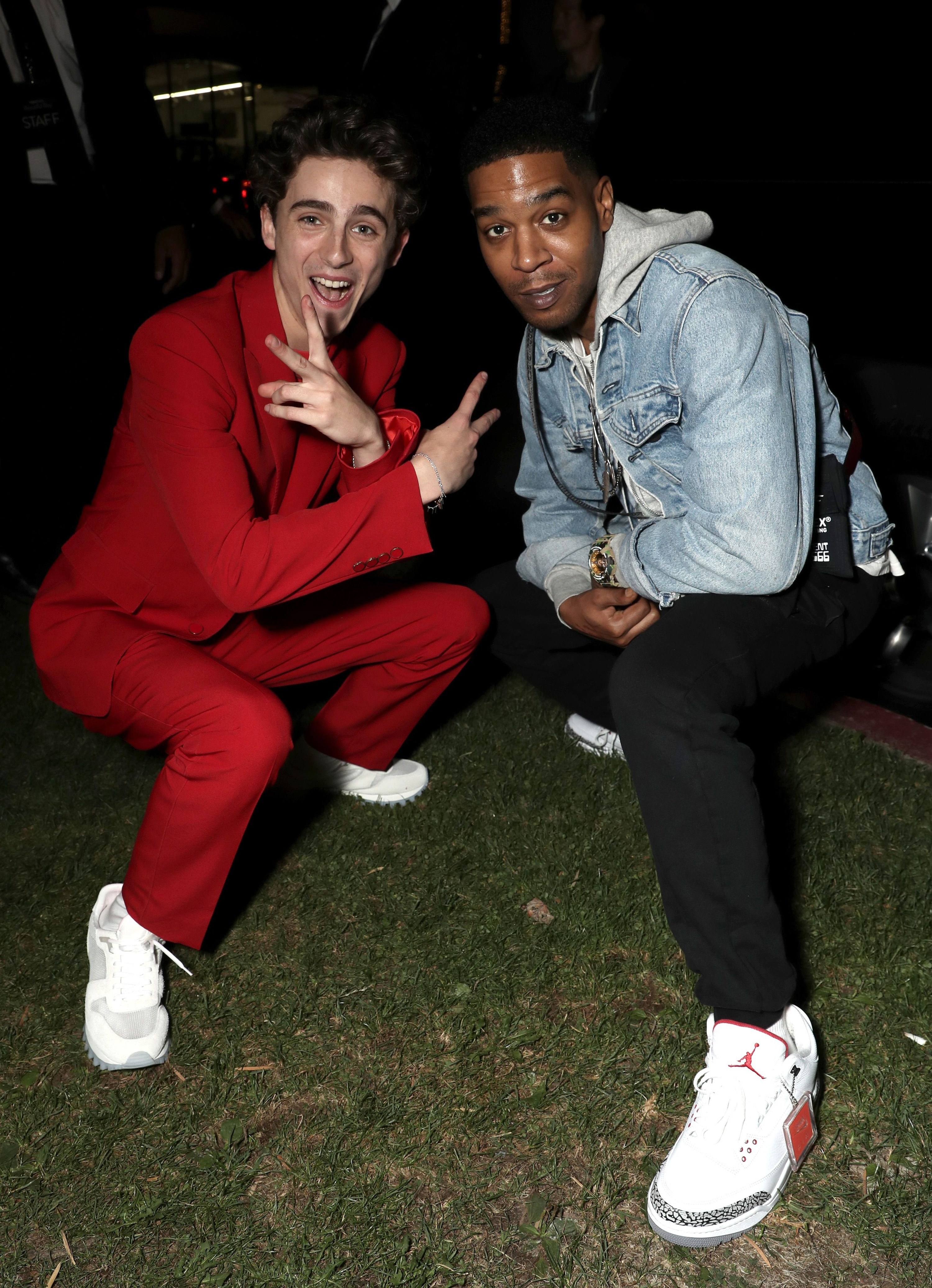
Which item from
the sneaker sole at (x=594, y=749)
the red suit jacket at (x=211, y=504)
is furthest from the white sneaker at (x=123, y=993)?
the sneaker sole at (x=594, y=749)

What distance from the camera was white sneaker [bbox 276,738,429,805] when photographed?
9.34 ft

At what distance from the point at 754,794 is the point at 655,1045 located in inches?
23.1

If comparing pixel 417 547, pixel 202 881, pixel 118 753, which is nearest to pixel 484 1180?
pixel 202 881

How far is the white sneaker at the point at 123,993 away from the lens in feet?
6.71

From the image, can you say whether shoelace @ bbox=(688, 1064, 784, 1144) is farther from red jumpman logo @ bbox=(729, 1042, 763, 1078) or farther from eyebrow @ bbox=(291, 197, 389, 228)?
eyebrow @ bbox=(291, 197, 389, 228)

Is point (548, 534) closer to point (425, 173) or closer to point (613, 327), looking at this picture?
point (613, 327)

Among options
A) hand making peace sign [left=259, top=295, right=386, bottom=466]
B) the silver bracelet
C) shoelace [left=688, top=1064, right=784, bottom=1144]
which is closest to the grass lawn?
shoelace [left=688, top=1064, right=784, bottom=1144]

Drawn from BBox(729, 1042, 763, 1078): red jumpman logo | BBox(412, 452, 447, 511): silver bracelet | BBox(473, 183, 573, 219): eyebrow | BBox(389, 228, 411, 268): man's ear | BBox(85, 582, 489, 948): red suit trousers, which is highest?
BBox(473, 183, 573, 219): eyebrow

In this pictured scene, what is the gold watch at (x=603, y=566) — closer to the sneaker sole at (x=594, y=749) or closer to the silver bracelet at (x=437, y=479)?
the silver bracelet at (x=437, y=479)

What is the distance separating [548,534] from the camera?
2643 mm

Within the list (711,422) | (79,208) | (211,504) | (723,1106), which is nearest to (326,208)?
(211,504)

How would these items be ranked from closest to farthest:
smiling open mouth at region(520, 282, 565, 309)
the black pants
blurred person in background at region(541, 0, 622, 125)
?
the black pants
smiling open mouth at region(520, 282, 565, 309)
blurred person in background at region(541, 0, 622, 125)

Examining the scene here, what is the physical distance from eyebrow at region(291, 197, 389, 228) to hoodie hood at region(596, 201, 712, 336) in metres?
0.51

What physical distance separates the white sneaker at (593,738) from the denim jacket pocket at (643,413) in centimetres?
103
